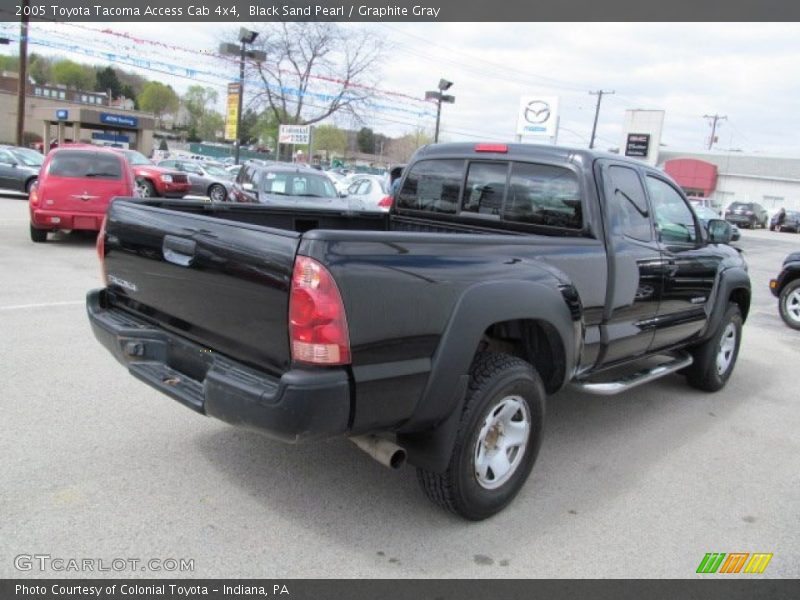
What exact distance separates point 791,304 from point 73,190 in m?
11.5

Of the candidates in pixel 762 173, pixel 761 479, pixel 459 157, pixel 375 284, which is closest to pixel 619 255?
pixel 459 157

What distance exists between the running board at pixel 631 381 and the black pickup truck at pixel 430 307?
0.02 m

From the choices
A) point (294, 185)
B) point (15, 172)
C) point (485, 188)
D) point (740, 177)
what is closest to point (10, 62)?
point (740, 177)

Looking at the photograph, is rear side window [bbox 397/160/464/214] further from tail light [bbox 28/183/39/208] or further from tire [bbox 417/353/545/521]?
tail light [bbox 28/183/39/208]

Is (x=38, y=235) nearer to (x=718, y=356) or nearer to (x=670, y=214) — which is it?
(x=670, y=214)

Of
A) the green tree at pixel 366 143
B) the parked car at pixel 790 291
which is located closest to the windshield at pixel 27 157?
the parked car at pixel 790 291

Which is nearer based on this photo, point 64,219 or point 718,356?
point 718,356

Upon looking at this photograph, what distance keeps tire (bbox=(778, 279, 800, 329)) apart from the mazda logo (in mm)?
29102

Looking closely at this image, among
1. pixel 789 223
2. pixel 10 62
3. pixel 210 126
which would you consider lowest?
pixel 789 223

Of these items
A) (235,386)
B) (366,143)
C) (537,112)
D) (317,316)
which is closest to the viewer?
(317,316)

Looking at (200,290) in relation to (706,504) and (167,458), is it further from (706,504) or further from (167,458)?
(706,504)

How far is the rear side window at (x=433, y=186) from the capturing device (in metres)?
4.79

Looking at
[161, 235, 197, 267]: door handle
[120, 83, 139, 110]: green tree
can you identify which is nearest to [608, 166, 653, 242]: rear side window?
[161, 235, 197, 267]: door handle

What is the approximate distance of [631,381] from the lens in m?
4.34
